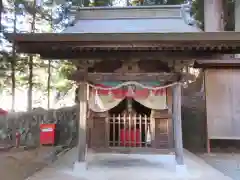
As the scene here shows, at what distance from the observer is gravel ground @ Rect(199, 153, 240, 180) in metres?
6.78

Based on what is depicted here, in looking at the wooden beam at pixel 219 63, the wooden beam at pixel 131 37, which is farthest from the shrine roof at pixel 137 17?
the wooden beam at pixel 219 63

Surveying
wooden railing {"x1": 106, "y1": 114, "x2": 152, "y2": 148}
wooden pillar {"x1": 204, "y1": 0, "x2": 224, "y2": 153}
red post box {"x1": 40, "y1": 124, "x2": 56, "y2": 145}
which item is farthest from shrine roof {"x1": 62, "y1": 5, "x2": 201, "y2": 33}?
red post box {"x1": 40, "y1": 124, "x2": 56, "y2": 145}

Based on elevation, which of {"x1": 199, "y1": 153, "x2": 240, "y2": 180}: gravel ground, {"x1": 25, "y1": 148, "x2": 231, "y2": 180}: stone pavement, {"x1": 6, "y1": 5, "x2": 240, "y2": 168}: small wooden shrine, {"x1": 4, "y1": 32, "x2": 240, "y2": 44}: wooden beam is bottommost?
{"x1": 199, "y1": 153, "x2": 240, "y2": 180}: gravel ground

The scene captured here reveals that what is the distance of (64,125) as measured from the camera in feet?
45.3

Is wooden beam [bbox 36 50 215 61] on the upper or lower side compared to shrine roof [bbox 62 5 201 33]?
lower

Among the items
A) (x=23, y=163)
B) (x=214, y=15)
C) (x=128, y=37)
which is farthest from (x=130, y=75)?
(x=214, y=15)

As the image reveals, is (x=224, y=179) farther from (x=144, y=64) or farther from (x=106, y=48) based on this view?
(x=106, y=48)

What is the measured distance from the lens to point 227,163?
8.27 metres

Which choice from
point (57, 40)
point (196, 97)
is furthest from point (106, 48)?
point (196, 97)

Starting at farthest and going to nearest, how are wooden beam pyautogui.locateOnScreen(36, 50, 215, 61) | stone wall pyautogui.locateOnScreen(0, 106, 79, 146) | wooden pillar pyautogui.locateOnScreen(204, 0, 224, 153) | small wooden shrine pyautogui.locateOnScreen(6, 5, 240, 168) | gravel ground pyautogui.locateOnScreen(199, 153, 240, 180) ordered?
stone wall pyautogui.locateOnScreen(0, 106, 79, 146)
wooden pillar pyautogui.locateOnScreen(204, 0, 224, 153)
gravel ground pyautogui.locateOnScreen(199, 153, 240, 180)
wooden beam pyautogui.locateOnScreen(36, 50, 215, 61)
small wooden shrine pyautogui.locateOnScreen(6, 5, 240, 168)

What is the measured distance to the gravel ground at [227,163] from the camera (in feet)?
22.2

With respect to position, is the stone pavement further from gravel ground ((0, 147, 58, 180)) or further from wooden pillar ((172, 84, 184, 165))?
gravel ground ((0, 147, 58, 180))

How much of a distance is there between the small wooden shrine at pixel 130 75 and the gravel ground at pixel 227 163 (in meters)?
1.47

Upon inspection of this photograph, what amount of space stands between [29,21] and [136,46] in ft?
40.3
